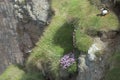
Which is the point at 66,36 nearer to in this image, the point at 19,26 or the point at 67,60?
the point at 67,60

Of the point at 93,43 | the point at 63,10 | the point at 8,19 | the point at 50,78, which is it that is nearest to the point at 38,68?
the point at 50,78

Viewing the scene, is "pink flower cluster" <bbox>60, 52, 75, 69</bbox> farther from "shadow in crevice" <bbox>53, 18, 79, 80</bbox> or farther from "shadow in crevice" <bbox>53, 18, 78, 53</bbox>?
"shadow in crevice" <bbox>53, 18, 78, 53</bbox>

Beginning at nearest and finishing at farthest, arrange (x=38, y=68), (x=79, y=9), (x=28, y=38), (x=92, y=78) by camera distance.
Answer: (x=92, y=78) < (x=79, y=9) < (x=38, y=68) < (x=28, y=38)

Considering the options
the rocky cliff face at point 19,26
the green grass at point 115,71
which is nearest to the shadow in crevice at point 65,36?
the rocky cliff face at point 19,26

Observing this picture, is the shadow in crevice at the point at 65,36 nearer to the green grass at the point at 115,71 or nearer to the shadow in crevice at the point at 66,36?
the shadow in crevice at the point at 66,36

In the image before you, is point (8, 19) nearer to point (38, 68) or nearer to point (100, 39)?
point (38, 68)
